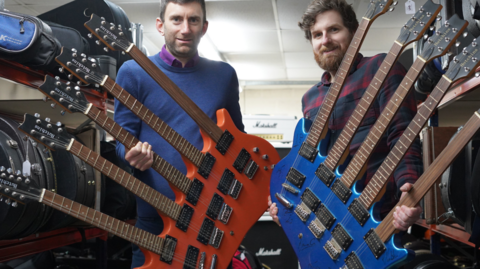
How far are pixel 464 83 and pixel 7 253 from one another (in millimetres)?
2023

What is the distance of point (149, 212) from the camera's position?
1.71m

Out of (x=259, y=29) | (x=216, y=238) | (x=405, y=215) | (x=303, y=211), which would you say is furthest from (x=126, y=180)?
(x=259, y=29)

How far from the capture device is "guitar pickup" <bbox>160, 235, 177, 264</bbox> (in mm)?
1539

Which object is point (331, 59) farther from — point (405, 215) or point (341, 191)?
point (405, 215)

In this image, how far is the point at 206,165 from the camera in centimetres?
170

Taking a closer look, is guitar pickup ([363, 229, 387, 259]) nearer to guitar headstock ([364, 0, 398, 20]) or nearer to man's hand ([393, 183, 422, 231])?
man's hand ([393, 183, 422, 231])

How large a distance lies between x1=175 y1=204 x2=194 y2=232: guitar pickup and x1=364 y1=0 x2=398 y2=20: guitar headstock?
988 millimetres

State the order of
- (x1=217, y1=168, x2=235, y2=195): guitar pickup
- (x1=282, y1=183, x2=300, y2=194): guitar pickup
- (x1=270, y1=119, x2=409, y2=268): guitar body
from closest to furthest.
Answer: (x1=270, y1=119, x2=409, y2=268): guitar body
(x1=282, y1=183, x2=300, y2=194): guitar pickup
(x1=217, y1=168, x2=235, y2=195): guitar pickup

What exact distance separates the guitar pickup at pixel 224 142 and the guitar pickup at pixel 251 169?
0.15 metres

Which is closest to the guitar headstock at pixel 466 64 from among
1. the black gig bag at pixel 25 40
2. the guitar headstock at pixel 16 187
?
the guitar headstock at pixel 16 187

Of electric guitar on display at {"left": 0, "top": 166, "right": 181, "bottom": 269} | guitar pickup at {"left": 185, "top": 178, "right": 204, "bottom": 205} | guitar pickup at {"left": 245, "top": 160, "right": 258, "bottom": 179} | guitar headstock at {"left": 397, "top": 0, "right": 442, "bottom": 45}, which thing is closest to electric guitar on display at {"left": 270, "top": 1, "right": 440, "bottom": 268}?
guitar headstock at {"left": 397, "top": 0, "right": 442, "bottom": 45}

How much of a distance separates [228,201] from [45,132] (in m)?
0.79

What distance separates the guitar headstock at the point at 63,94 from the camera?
1339 millimetres

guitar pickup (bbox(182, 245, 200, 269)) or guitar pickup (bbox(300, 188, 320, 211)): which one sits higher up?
guitar pickup (bbox(300, 188, 320, 211))
